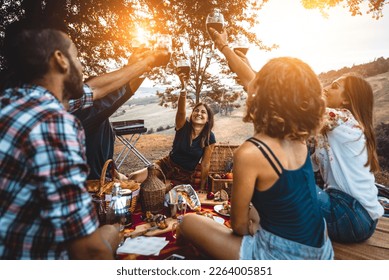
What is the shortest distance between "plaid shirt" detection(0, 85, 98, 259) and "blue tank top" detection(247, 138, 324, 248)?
100cm

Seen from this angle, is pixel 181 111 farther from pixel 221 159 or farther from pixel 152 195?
pixel 152 195

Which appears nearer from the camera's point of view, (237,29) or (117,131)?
(117,131)

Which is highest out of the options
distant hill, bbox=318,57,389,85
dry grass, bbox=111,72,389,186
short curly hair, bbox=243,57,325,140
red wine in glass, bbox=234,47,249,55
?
distant hill, bbox=318,57,389,85

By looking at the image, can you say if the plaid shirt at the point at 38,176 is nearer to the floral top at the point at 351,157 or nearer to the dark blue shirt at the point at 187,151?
the floral top at the point at 351,157

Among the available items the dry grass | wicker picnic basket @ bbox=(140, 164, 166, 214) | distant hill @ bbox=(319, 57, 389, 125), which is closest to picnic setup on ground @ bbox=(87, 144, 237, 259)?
wicker picnic basket @ bbox=(140, 164, 166, 214)

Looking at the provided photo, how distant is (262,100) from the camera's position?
1.66 m

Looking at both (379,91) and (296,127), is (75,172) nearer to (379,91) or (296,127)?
(296,127)

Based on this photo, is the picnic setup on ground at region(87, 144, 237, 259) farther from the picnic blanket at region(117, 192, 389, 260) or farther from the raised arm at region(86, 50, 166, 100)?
the raised arm at region(86, 50, 166, 100)

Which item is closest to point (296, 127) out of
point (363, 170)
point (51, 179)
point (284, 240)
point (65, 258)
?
point (284, 240)

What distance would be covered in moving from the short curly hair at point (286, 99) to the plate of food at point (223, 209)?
131 centimetres

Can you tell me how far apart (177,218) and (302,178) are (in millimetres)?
1376

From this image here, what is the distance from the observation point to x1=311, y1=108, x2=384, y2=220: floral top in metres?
2.32

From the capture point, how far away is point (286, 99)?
5.25 ft

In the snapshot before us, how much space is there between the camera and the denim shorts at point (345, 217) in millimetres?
2297
